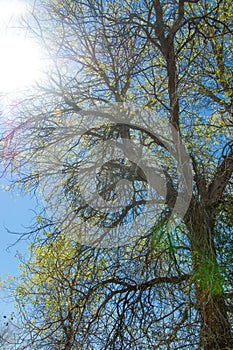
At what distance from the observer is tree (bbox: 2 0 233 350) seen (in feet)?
13.4

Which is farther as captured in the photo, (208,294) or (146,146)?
(146,146)

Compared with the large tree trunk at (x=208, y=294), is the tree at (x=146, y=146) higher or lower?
higher

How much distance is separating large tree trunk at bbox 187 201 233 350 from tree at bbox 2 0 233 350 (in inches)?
0.6

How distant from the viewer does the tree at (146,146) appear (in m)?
4.08

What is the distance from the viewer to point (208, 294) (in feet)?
12.4

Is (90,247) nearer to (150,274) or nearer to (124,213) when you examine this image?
(124,213)

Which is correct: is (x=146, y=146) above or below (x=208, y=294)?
above

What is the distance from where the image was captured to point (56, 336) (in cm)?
514

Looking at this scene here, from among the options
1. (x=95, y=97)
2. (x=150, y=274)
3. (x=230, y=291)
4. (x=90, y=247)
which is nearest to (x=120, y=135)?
(x=95, y=97)

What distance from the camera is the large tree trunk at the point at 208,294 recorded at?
12.1 feet

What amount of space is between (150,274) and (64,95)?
3.11 meters

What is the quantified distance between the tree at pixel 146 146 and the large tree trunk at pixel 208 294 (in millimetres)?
16

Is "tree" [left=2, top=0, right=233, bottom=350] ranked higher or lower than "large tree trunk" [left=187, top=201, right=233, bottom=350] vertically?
higher

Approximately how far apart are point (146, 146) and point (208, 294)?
2.95 metres
